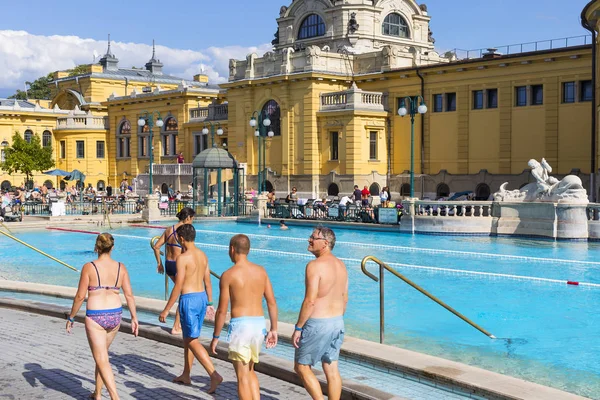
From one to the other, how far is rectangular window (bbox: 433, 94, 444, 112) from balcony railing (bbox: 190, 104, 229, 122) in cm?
1537

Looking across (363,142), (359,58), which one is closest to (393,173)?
(363,142)

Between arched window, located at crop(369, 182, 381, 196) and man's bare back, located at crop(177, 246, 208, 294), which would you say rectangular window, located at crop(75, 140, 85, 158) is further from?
man's bare back, located at crop(177, 246, 208, 294)

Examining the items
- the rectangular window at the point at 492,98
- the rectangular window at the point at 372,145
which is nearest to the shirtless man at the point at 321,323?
the rectangular window at the point at 492,98

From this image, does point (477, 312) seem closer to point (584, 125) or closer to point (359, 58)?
point (584, 125)

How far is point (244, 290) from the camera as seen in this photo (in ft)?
23.4

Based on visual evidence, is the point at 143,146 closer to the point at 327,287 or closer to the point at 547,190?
the point at 547,190

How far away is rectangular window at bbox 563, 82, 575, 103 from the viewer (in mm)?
37625

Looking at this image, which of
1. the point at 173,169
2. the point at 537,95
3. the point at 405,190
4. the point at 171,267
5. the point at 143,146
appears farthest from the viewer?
the point at 143,146

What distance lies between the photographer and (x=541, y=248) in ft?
77.7

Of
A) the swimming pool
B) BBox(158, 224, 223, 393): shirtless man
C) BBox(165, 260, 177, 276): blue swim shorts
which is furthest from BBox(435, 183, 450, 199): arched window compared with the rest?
BBox(158, 224, 223, 393): shirtless man

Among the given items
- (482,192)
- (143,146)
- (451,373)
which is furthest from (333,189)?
(451,373)

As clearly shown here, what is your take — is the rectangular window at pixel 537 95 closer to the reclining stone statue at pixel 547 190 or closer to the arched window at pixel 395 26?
the reclining stone statue at pixel 547 190

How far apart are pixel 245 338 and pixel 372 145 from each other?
38.9 metres

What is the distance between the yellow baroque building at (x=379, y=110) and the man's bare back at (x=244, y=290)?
2799cm
